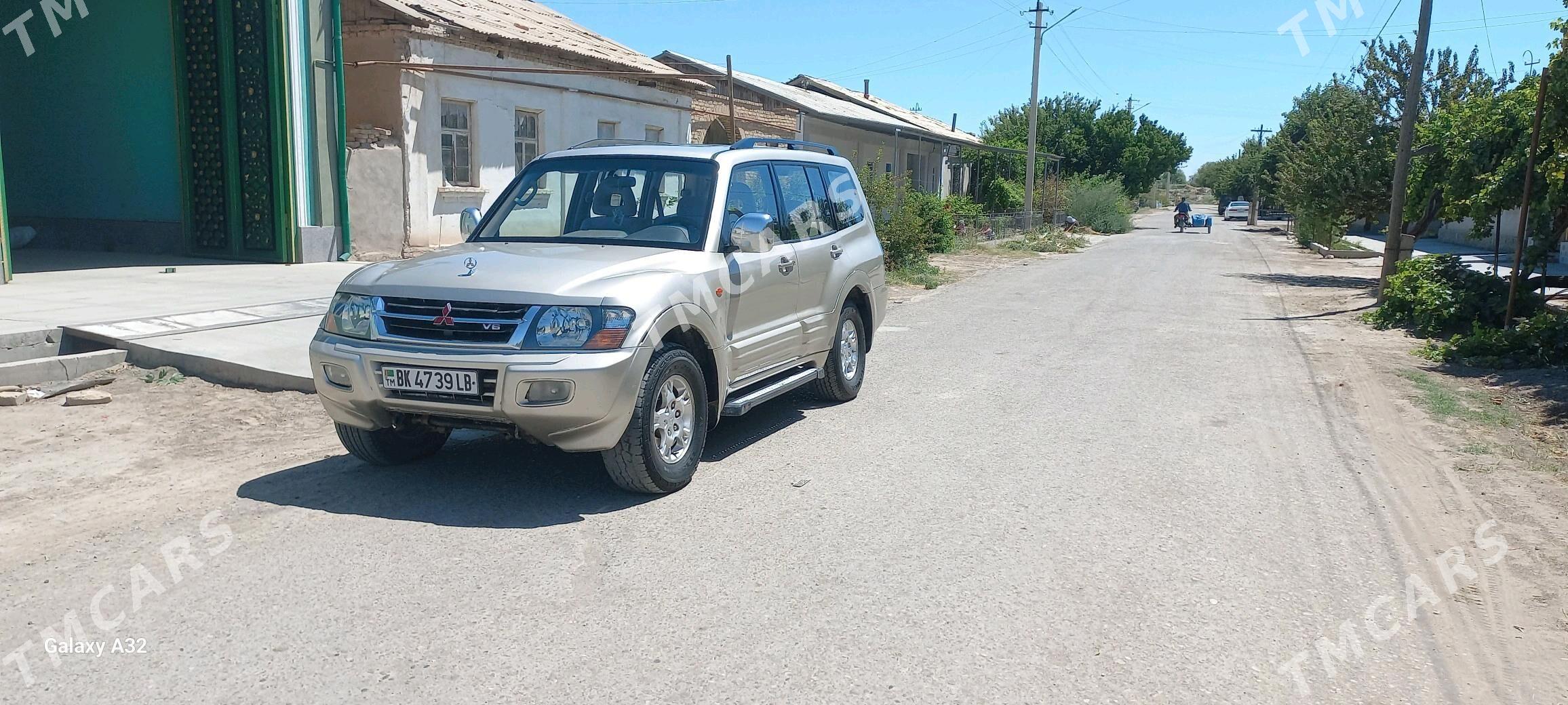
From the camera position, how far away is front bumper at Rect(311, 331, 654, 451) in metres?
5.01

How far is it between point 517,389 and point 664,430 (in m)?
0.85

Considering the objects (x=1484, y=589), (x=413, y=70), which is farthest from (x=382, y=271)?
(x=413, y=70)

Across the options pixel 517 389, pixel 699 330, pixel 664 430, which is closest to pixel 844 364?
pixel 699 330

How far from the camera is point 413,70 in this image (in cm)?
1647

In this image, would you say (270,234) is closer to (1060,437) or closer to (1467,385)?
(1060,437)

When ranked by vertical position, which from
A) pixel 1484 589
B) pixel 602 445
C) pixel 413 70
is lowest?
pixel 1484 589

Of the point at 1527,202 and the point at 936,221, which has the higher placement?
the point at 1527,202

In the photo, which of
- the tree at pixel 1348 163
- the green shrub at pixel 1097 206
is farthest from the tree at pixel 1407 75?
the green shrub at pixel 1097 206

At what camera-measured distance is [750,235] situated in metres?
6.27

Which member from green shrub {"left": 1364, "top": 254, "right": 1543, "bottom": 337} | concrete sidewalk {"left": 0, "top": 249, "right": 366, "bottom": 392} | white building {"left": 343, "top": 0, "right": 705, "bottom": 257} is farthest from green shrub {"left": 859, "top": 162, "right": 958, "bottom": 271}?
concrete sidewalk {"left": 0, "top": 249, "right": 366, "bottom": 392}

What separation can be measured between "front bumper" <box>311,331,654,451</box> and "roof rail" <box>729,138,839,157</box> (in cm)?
214

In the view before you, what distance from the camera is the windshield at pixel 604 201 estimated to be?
6379mm

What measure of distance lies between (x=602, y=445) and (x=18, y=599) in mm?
2300

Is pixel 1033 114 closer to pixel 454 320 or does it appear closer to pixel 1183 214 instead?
pixel 1183 214
